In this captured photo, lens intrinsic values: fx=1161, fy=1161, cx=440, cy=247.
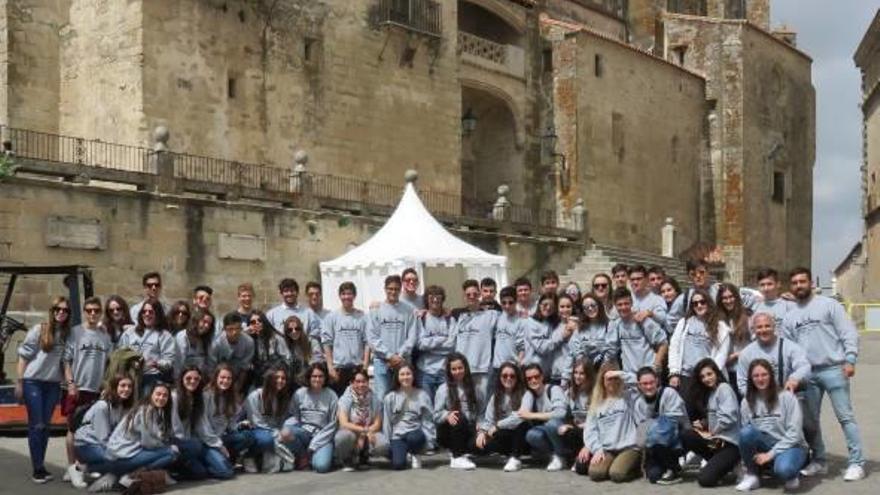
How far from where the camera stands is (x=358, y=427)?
1051 centimetres

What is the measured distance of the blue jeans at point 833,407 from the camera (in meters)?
9.48

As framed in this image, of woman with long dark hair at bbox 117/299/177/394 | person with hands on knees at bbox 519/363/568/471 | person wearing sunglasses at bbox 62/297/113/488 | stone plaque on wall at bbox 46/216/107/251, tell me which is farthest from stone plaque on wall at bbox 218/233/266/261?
person with hands on knees at bbox 519/363/568/471

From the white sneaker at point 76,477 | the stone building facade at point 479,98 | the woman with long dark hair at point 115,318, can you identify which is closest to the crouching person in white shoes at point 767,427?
the white sneaker at point 76,477

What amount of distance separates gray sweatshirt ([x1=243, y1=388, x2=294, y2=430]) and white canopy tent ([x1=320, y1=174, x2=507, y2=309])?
7482 millimetres

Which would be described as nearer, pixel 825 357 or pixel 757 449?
pixel 757 449

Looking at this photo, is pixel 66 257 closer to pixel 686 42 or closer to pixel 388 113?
pixel 388 113

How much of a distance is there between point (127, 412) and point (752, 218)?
110ft

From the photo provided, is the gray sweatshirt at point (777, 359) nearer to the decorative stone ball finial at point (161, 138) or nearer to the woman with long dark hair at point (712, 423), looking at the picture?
the woman with long dark hair at point (712, 423)

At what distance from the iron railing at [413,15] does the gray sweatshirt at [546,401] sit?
17.0 meters

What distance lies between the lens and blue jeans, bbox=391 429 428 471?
1042 centimetres

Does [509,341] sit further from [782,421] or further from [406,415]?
[782,421]

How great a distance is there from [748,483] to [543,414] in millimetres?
1975

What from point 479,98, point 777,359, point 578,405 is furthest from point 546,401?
point 479,98

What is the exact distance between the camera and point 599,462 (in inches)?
379
